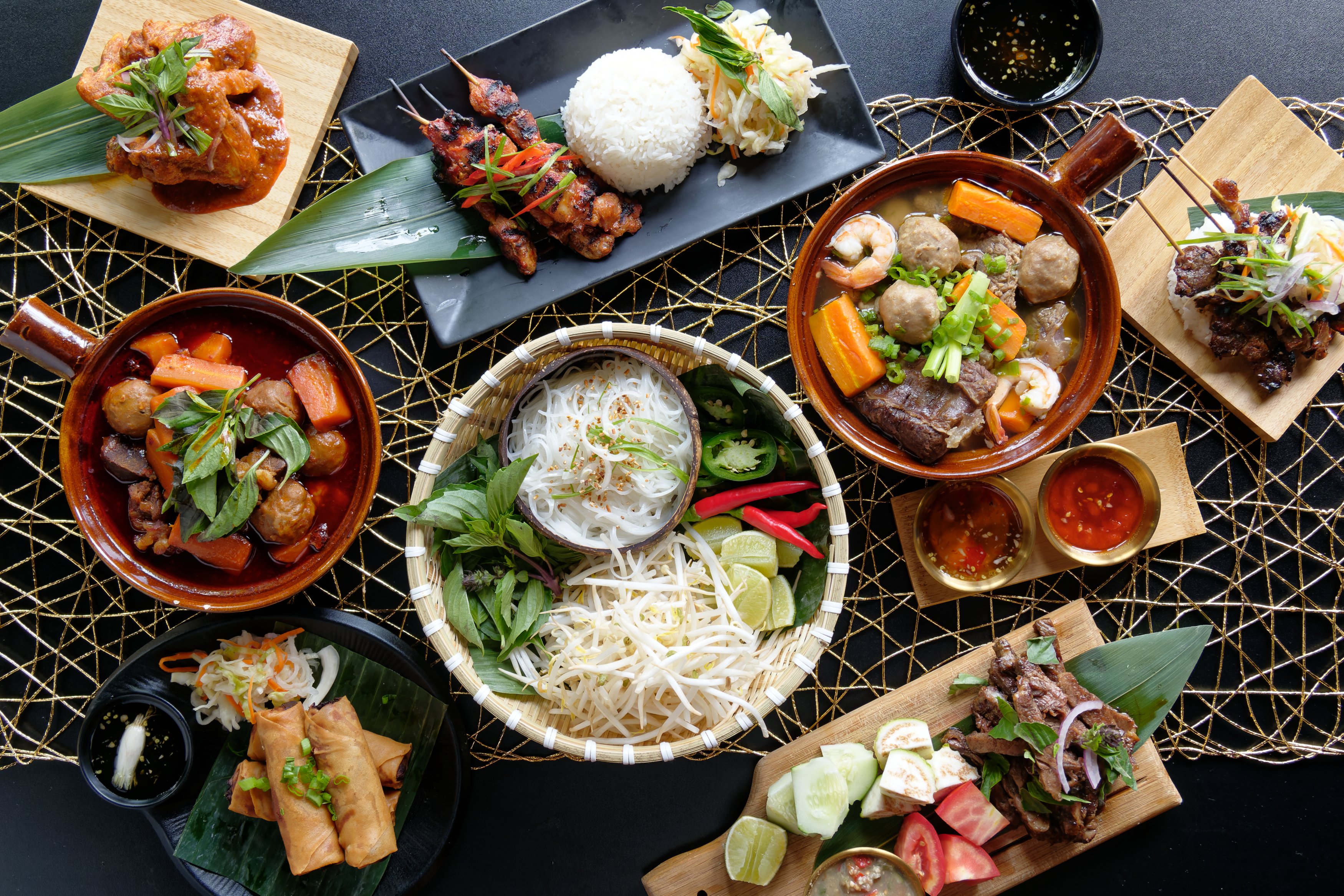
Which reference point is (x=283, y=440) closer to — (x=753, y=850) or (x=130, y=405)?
(x=130, y=405)

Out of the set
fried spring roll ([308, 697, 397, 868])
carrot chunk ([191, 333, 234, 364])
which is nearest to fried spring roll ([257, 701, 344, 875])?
fried spring roll ([308, 697, 397, 868])

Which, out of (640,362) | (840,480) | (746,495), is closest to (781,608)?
(746,495)

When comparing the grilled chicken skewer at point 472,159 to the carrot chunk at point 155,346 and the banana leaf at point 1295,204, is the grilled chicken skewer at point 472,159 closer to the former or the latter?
the carrot chunk at point 155,346

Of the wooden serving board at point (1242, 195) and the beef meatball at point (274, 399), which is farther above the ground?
the wooden serving board at point (1242, 195)

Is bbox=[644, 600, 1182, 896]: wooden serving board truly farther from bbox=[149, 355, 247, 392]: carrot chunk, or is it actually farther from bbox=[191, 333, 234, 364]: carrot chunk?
bbox=[191, 333, 234, 364]: carrot chunk

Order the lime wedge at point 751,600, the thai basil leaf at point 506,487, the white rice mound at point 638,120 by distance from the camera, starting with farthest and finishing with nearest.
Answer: the white rice mound at point 638,120
the lime wedge at point 751,600
the thai basil leaf at point 506,487

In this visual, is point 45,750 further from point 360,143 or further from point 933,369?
point 933,369

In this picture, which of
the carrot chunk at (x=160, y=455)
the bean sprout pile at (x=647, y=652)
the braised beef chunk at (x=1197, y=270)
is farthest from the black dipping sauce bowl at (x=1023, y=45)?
the carrot chunk at (x=160, y=455)
